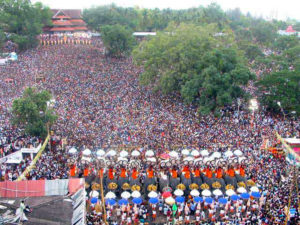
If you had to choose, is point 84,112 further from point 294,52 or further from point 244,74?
point 294,52

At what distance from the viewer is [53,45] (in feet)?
187

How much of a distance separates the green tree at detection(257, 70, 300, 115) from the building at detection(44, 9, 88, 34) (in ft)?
144

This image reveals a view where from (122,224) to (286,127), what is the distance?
16708 mm

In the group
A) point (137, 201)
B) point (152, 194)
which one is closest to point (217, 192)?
point (152, 194)

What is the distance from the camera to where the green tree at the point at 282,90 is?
30.2 meters

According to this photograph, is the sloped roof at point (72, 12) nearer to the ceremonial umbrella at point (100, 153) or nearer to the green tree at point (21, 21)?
the green tree at point (21, 21)

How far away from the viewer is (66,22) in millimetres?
66688

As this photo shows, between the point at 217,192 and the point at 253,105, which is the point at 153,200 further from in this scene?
the point at 253,105

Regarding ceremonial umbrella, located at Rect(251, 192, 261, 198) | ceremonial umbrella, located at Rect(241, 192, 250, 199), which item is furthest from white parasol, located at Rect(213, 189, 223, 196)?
ceremonial umbrella, located at Rect(251, 192, 261, 198)

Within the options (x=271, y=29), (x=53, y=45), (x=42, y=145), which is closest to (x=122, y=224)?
(x=42, y=145)

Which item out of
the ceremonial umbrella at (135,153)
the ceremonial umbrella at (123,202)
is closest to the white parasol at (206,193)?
the ceremonial umbrella at (123,202)

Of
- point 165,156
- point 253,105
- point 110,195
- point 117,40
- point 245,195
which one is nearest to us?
point 110,195

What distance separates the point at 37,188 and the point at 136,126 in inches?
514

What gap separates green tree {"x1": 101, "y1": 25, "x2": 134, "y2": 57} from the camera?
51281 mm
